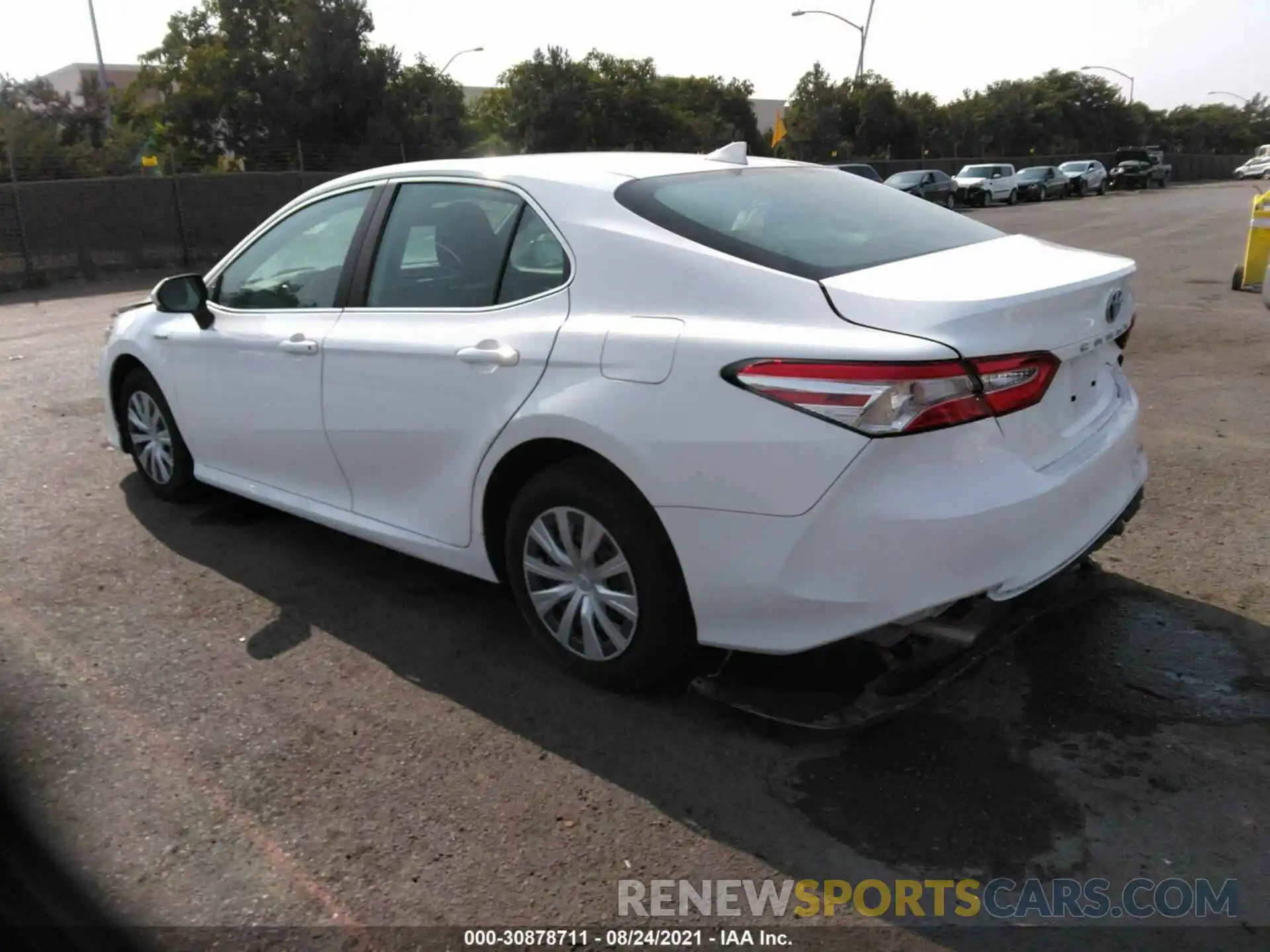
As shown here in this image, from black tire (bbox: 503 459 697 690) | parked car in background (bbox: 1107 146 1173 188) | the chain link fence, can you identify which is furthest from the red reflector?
parked car in background (bbox: 1107 146 1173 188)

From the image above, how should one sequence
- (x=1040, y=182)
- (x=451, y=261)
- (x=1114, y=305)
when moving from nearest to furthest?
(x=1114, y=305)
(x=451, y=261)
(x=1040, y=182)

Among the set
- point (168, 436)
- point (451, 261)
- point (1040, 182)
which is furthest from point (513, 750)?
point (1040, 182)

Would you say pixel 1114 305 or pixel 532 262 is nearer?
pixel 1114 305

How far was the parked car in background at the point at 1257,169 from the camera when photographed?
61656 mm

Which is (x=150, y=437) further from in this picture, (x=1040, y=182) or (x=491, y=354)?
(x=1040, y=182)

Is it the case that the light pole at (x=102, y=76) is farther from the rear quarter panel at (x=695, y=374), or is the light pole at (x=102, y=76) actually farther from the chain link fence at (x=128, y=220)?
the rear quarter panel at (x=695, y=374)

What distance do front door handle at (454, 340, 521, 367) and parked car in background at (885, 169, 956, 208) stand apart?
31.6 metres

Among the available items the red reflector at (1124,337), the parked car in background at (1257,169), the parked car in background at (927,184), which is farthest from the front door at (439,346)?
the parked car in background at (1257,169)

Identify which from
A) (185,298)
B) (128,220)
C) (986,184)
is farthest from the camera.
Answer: (986,184)

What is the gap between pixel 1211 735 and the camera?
10.5 ft

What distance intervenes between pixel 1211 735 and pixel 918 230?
183cm

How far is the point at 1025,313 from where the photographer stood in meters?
2.97

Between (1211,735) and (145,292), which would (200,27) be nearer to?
(145,292)

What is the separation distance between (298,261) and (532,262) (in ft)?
4.82
